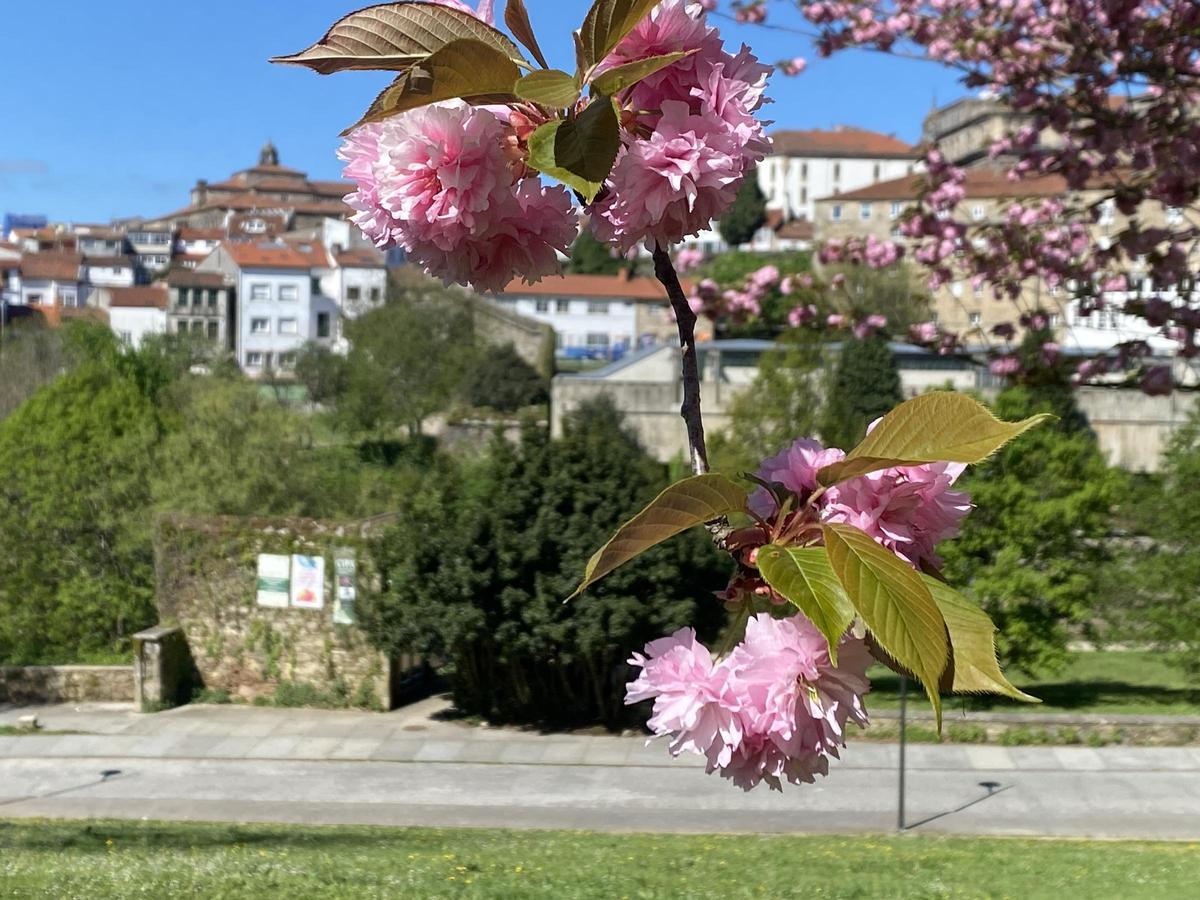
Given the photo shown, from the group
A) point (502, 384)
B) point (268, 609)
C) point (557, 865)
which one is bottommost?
point (557, 865)

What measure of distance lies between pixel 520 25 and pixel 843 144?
385ft

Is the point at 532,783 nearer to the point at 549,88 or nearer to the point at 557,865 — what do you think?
the point at 557,865

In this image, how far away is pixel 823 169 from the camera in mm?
113438

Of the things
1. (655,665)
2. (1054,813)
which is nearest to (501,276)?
(655,665)

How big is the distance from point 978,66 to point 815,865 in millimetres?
5483

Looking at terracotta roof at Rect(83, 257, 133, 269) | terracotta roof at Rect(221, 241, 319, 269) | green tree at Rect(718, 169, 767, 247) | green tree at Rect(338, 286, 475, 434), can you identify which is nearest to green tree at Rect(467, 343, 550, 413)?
green tree at Rect(338, 286, 475, 434)

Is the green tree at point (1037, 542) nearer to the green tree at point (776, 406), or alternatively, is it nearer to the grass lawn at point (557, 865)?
the green tree at point (776, 406)

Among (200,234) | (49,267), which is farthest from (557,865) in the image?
(200,234)

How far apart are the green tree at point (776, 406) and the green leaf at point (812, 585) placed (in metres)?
23.0

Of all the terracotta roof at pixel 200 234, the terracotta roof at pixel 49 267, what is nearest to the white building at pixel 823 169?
the terracotta roof at pixel 200 234

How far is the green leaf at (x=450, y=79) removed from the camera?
121 cm

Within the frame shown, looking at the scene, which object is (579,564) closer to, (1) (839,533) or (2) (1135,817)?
(2) (1135,817)

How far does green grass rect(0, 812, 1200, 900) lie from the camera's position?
25.1ft

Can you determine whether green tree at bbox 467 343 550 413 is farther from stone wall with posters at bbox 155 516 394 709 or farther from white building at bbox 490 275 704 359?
stone wall with posters at bbox 155 516 394 709
